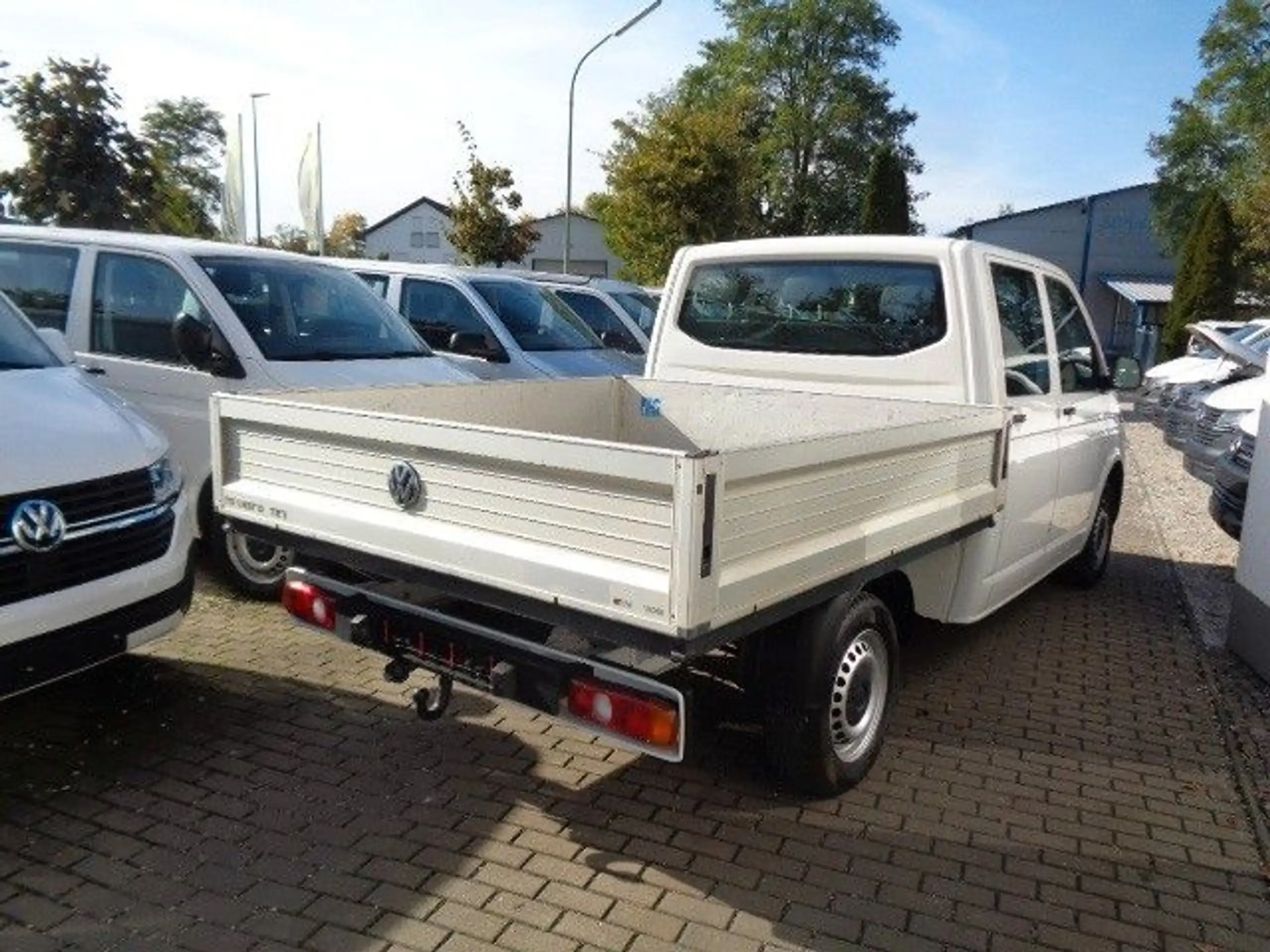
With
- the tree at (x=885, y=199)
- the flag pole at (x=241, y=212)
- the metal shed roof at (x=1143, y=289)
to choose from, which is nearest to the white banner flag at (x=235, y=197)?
the flag pole at (x=241, y=212)

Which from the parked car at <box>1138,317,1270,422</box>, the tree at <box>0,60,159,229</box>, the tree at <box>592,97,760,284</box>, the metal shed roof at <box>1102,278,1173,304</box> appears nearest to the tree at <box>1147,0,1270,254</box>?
the metal shed roof at <box>1102,278,1173,304</box>

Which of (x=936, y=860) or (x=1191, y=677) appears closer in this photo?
(x=936, y=860)

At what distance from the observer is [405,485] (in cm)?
332

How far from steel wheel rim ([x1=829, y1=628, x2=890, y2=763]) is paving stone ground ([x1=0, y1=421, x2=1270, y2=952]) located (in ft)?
0.68

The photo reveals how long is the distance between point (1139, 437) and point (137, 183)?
1906 centimetres

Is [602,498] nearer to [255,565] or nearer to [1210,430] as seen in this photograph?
[255,565]

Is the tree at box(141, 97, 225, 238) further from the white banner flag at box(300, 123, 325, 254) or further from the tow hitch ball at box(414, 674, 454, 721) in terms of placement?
the tow hitch ball at box(414, 674, 454, 721)

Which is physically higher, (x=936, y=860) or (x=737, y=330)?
(x=737, y=330)

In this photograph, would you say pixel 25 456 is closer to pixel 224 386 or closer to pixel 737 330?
pixel 224 386

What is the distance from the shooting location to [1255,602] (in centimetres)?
550

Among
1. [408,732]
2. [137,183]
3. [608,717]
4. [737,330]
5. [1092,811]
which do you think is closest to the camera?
[608,717]

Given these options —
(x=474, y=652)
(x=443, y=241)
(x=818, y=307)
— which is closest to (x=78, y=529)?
(x=474, y=652)

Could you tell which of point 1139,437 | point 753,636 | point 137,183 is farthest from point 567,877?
point 137,183

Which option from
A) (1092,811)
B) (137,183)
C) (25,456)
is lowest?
(1092,811)
